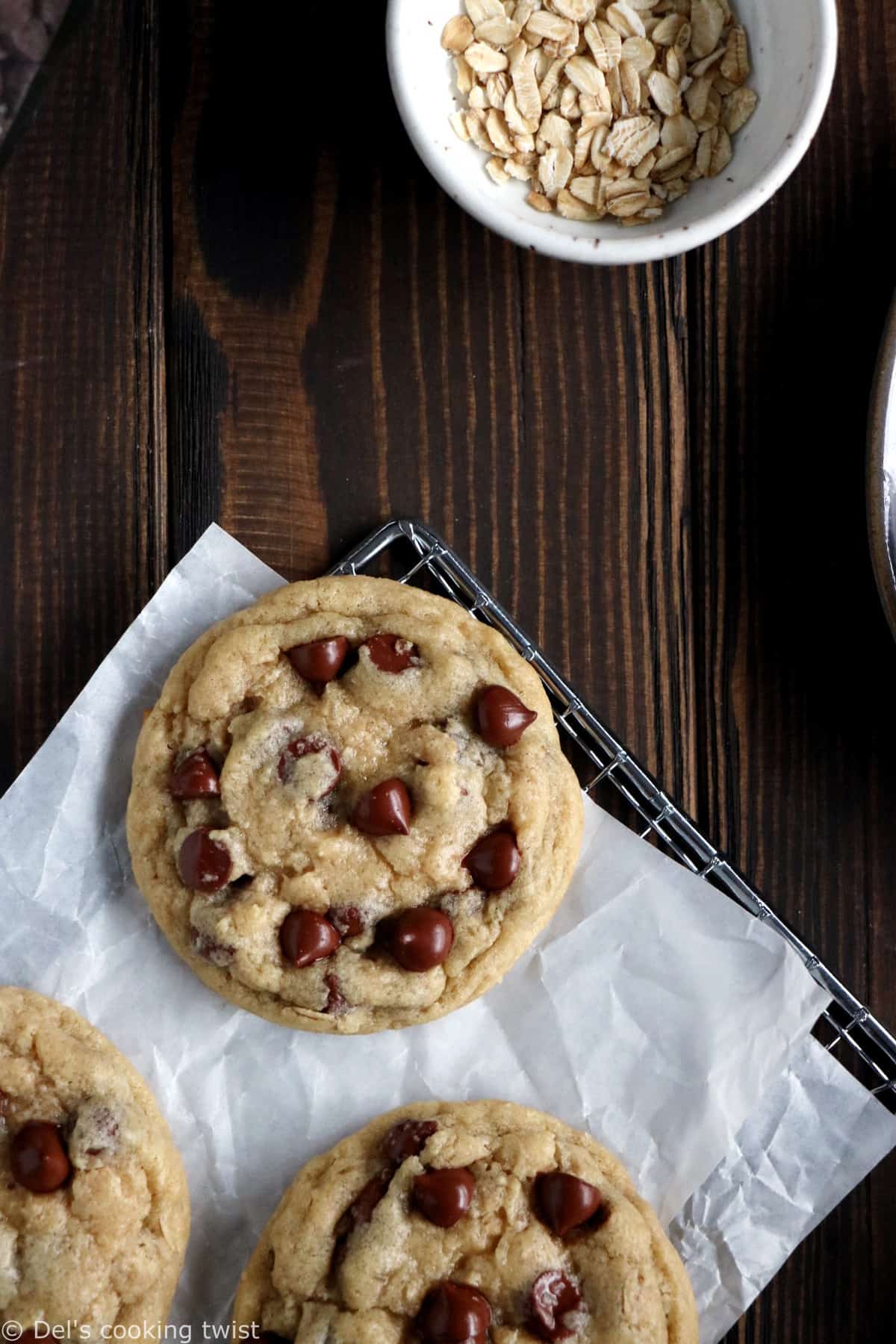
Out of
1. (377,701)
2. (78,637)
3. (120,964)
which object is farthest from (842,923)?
(78,637)

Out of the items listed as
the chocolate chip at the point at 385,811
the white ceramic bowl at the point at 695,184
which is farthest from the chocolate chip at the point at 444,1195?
the white ceramic bowl at the point at 695,184

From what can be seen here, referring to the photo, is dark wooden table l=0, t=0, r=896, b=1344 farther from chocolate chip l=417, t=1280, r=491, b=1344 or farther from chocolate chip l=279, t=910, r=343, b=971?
chocolate chip l=417, t=1280, r=491, b=1344

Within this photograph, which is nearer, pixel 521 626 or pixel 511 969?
pixel 511 969

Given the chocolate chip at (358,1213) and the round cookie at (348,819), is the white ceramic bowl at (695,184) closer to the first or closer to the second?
the round cookie at (348,819)

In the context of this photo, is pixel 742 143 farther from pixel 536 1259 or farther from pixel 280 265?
pixel 536 1259

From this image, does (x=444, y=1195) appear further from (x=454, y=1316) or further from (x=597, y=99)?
(x=597, y=99)

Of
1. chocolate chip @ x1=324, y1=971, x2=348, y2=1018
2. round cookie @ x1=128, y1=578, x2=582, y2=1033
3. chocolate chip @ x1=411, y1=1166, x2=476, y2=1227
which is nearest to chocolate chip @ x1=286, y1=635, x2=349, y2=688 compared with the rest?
round cookie @ x1=128, y1=578, x2=582, y2=1033
